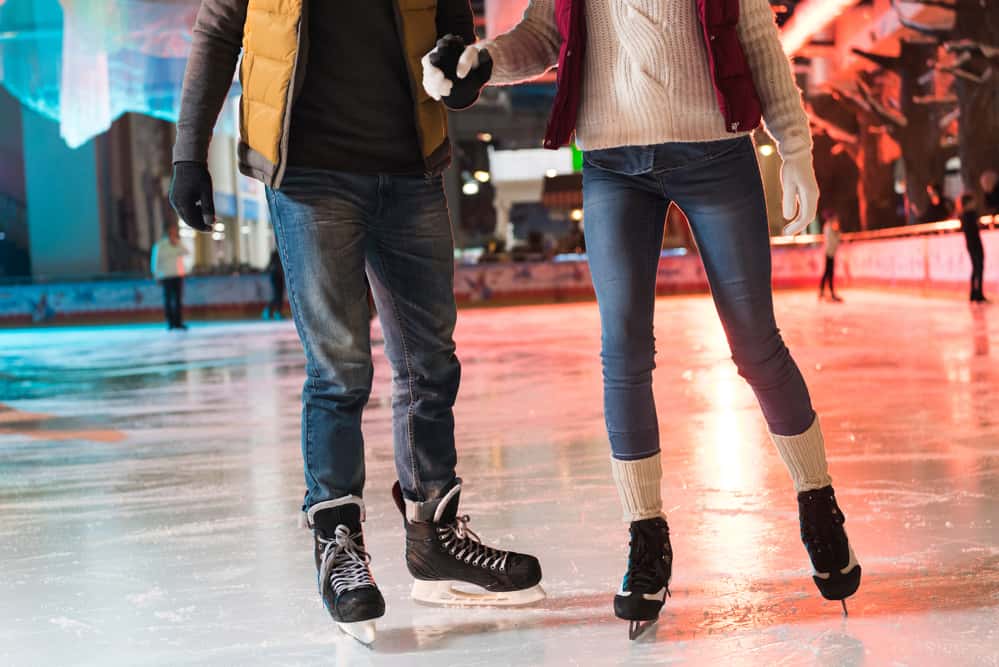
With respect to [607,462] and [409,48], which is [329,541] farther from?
[607,462]

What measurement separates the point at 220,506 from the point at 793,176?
5.74ft

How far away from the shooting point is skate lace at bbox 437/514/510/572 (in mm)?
2158

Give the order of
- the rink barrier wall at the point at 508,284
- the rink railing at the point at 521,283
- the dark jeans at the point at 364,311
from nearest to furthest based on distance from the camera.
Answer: the dark jeans at the point at 364,311 → the rink railing at the point at 521,283 → the rink barrier wall at the point at 508,284

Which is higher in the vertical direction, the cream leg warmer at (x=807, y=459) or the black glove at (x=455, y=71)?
the black glove at (x=455, y=71)

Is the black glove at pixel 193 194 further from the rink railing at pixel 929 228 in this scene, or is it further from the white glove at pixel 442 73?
the rink railing at pixel 929 228

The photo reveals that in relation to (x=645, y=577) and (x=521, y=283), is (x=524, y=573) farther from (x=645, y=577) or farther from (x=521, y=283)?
(x=521, y=283)

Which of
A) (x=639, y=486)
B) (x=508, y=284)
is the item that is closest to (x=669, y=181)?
(x=639, y=486)

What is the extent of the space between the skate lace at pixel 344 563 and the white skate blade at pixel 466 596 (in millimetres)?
135

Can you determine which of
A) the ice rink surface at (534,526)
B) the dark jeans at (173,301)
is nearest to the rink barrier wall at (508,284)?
the dark jeans at (173,301)

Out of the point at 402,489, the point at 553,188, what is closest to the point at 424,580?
the point at 402,489

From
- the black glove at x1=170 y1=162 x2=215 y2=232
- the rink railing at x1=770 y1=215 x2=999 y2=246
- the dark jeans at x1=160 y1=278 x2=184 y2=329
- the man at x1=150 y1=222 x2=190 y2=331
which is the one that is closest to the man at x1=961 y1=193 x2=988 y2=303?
the rink railing at x1=770 y1=215 x2=999 y2=246

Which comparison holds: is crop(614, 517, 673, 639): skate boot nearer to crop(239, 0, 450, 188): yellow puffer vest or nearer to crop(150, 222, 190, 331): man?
crop(239, 0, 450, 188): yellow puffer vest

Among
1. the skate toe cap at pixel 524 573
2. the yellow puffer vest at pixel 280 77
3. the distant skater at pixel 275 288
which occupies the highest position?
the yellow puffer vest at pixel 280 77

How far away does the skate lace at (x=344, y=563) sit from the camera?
6.50 feet
